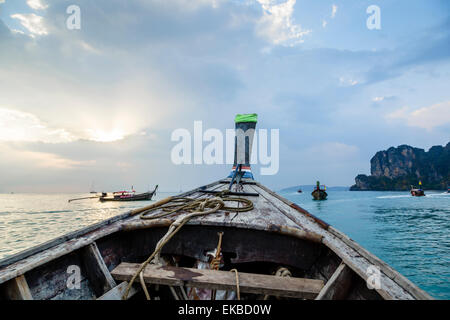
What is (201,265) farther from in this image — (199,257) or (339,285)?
(339,285)

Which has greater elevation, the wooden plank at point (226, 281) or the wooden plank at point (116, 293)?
the wooden plank at point (226, 281)

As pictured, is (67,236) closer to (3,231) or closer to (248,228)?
(248,228)

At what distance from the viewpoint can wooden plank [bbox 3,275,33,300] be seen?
1.21 meters

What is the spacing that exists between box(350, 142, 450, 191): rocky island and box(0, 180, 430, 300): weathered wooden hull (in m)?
105

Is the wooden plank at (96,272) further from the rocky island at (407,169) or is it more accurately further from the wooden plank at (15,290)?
the rocky island at (407,169)

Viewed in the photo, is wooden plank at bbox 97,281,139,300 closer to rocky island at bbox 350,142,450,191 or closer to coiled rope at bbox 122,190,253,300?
coiled rope at bbox 122,190,253,300

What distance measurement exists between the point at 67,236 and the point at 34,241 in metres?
12.0

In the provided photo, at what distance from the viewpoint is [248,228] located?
6.50ft

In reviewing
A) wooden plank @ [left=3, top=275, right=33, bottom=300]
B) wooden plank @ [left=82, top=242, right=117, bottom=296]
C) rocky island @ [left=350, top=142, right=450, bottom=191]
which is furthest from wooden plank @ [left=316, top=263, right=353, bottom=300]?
rocky island @ [left=350, top=142, right=450, bottom=191]

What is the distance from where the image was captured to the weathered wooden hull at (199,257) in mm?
1351

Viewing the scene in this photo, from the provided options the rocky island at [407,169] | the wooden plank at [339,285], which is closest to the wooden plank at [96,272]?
the wooden plank at [339,285]

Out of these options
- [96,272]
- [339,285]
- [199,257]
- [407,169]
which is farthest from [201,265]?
[407,169]

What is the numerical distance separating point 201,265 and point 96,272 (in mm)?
931
